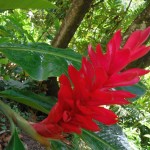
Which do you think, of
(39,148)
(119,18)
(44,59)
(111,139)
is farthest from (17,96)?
(119,18)

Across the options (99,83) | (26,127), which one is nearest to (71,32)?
(26,127)

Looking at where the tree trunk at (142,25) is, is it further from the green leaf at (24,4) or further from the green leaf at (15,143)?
the green leaf at (15,143)

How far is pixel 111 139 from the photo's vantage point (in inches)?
40.0

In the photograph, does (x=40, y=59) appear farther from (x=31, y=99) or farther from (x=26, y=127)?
(x=26, y=127)

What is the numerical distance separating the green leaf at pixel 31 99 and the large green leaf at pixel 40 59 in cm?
9

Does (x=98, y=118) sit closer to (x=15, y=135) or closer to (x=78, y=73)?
(x=78, y=73)

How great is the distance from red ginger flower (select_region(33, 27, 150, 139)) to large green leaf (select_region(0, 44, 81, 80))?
31 centimetres

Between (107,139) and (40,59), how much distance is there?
0.30 metres

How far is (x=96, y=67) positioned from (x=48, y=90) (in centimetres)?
350

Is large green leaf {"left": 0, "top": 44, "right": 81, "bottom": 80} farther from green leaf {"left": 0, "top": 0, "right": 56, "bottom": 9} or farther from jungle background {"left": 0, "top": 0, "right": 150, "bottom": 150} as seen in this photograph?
jungle background {"left": 0, "top": 0, "right": 150, "bottom": 150}

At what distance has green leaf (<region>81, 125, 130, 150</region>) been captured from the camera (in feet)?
3.15

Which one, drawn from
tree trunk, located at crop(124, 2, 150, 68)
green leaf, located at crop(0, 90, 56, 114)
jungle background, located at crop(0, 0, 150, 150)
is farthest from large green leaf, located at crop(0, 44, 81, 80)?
jungle background, located at crop(0, 0, 150, 150)

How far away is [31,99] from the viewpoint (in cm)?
101

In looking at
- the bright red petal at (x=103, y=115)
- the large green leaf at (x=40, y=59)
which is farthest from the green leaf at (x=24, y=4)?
the bright red petal at (x=103, y=115)
